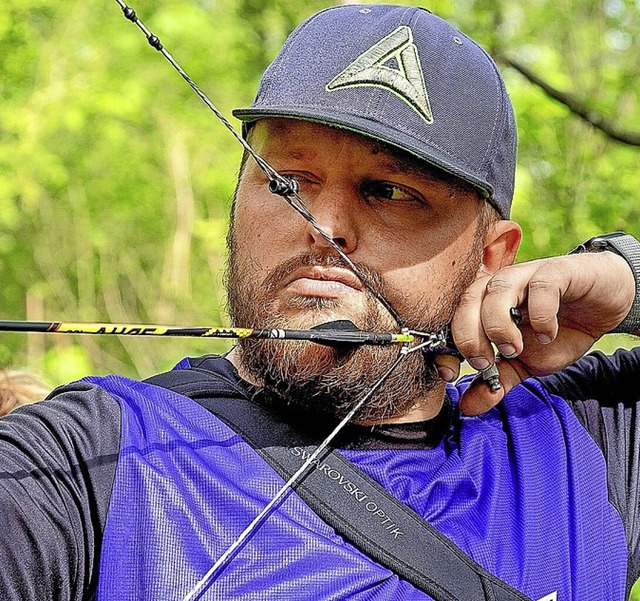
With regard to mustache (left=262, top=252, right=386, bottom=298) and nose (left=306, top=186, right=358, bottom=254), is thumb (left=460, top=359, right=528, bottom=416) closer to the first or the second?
mustache (left=262, top=252, right=386, bottom=298)

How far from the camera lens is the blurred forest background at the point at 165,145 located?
6.35 meters

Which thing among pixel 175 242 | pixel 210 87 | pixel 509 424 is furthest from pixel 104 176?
pixel 509 424

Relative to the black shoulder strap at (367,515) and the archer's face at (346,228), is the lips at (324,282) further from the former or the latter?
the black shoulder strap at (367,515)

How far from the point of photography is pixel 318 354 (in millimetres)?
1795

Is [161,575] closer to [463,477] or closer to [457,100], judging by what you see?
[463,477]

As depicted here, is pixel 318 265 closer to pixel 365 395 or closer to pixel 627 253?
pixel 365 395

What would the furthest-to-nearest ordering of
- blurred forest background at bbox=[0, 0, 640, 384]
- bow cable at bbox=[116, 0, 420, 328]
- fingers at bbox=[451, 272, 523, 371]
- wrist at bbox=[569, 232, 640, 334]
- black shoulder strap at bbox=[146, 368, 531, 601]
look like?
blurred forest background at bbox=[0, 0, 640, 384] < wrist at bbox=[569, 232, 640, 334] < fingers at bbox=[451, 272, 523, 371] < bow cable at bbox=[116, 0, 420, 328] < black shoulder strap at bbox=[146, 368, 531, 601]

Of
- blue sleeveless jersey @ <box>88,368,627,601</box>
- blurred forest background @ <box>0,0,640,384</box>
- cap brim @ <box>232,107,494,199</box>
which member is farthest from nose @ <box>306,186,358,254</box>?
blurred forest background @ <box>0,0,640,384</box>

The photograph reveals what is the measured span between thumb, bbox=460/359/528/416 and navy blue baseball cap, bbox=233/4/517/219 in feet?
1.13

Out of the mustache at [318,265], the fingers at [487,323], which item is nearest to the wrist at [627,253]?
the fingers at [487,323]

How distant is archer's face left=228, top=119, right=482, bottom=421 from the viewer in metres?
1.78

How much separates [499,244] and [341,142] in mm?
480

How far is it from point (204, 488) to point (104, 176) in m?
11.3

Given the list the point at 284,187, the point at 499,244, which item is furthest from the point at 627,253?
the point at 284,187
